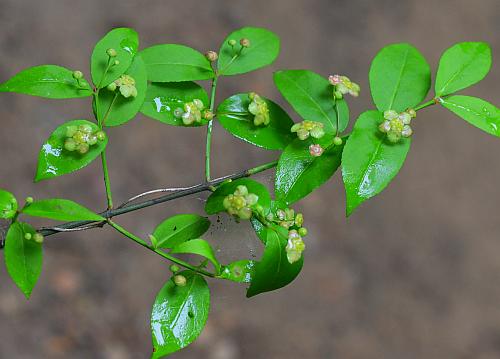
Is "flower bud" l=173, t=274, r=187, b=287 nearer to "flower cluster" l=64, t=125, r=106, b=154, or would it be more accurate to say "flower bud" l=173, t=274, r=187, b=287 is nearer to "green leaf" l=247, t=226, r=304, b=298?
"green leaf" l=247, t=226, r=304, b=298

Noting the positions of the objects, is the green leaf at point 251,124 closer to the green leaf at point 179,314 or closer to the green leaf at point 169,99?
the green leaf at point 169,99

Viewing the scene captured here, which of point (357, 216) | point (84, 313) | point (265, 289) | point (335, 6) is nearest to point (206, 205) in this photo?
point (265, 289)

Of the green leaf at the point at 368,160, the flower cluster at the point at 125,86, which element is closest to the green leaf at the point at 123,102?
the flower cluster at the point at 125,86

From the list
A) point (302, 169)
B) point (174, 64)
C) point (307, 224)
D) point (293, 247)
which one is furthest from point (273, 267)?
point (307, 224)

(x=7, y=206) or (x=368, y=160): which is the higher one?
(x=368, y=160)

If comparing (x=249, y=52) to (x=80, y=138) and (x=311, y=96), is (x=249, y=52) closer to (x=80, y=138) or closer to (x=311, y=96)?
(x=311, y=96)

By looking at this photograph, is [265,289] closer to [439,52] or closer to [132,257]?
[132,257]
